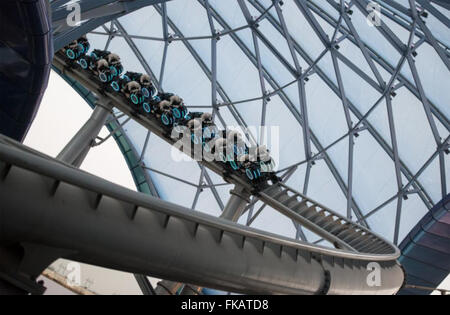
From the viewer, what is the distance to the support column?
85.6 ft

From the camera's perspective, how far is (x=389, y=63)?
29156 mm

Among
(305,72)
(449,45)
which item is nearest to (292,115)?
(305,72)

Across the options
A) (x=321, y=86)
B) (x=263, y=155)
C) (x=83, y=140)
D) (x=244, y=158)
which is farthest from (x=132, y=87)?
(x=321, y=86)

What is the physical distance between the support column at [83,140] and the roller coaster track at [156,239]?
12178 mm

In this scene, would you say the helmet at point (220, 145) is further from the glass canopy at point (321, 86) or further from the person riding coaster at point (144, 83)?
the person riding coaster at point (144, 83)

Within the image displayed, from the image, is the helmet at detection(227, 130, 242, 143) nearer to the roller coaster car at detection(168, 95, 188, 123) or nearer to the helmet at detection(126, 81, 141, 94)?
the roller coaster car at detection(168, 95, 188, 123)

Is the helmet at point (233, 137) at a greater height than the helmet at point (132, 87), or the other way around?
the helmet at point (132, 87)

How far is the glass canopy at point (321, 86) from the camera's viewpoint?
28344mm

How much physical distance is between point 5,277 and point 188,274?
5.11 m

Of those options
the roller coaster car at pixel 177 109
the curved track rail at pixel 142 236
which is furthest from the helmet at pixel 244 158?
the curved track rail at pixel 142 236

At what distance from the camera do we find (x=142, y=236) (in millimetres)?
13023

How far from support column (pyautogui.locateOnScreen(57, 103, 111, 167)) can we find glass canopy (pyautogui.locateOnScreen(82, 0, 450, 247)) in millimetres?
5544

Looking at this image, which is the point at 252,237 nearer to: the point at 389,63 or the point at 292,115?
the point at 389,63
